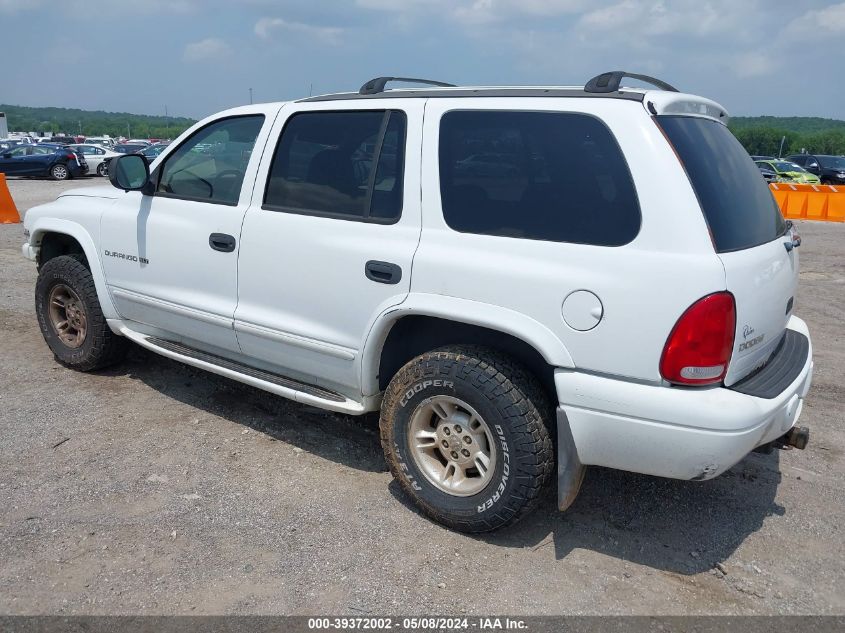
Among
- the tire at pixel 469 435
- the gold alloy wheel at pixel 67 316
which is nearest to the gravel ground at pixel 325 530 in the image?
the tire at pixel 469 435

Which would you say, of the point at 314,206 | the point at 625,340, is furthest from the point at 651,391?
the point at 314,206

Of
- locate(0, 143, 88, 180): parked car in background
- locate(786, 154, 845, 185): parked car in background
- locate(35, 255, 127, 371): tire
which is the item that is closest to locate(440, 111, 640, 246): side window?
locate(35, 255, 127, 371): tire

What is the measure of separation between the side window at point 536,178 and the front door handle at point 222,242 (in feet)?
4.28

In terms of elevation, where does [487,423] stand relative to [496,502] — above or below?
above

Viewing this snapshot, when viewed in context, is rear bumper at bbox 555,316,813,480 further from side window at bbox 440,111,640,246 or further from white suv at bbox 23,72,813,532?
side window at bbox 440,111,640,246

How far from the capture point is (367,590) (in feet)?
9.32

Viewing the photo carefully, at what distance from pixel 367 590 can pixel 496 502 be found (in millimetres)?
656

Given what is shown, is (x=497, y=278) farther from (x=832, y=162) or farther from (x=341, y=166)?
(x=832, y=162)

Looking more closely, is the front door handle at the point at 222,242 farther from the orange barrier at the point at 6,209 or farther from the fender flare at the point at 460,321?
the orange barrier at the point at 6,209

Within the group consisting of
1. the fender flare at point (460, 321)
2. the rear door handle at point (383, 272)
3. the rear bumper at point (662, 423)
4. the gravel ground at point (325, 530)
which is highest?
the rear door handle at point (383, 272)

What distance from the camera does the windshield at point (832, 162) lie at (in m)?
23.8

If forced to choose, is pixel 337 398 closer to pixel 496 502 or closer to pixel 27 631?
pixel 496 502

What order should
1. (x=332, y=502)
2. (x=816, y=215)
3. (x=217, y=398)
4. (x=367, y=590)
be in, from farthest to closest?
(x=816, y=215)
(x=217, y=398)
(x=332, y=502)
(x=367, y=590)

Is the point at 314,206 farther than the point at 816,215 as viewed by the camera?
No
